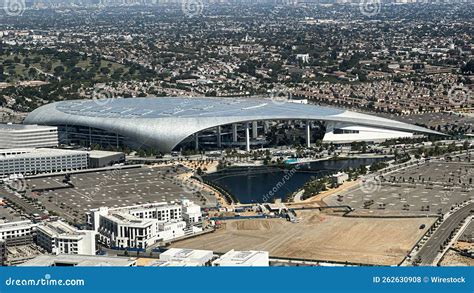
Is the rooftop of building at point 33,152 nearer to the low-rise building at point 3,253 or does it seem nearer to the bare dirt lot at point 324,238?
the bare dirt lot at point 324,238

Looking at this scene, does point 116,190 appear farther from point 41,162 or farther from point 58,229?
point 58,229

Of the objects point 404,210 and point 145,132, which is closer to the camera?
point 404,210

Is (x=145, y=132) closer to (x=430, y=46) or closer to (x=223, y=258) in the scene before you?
(x=223, y=258)

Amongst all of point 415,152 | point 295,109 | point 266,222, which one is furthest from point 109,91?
point 266,222

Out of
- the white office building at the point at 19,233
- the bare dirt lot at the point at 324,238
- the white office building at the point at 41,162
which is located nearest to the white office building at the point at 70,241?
the white office building at the point at 19,233

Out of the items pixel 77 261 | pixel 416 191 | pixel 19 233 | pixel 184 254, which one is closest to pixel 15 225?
pixel 19 233
